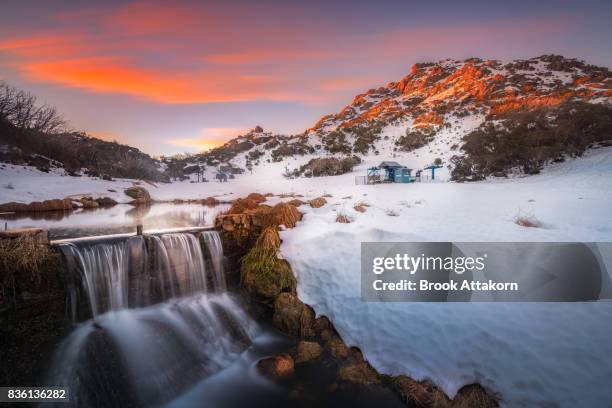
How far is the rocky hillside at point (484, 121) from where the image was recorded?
2470cm

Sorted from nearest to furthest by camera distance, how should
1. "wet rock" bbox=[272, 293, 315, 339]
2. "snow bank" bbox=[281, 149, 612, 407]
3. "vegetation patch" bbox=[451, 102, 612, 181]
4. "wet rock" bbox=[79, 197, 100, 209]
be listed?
"snow bank" bbox=[281, 149, 612, 407] → "wet rock" bbox=[272, 293, 315, 339] → "wet rock" bbox=[79, 197, 100, 209] → "vegetation patch" bbox=[451, 102, 612, 181]

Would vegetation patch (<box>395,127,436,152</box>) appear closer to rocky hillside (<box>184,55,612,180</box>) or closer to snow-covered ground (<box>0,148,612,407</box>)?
rocky hillside (<box>184,55,612,180</box>)

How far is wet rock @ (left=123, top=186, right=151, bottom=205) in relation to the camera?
79.7ft

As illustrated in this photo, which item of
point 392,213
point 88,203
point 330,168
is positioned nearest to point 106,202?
point 88,203

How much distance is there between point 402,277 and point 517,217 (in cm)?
554

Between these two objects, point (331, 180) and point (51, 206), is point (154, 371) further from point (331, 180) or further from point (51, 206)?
point (331, 180)

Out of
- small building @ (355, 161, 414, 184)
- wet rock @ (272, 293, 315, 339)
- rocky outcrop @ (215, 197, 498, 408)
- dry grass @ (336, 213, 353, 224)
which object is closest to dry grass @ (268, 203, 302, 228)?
rocky outcrop @ (215, 197, 498, 408)

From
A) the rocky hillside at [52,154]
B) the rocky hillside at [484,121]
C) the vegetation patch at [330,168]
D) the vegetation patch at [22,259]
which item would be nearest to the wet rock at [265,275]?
the vegetation patch at [22,259]

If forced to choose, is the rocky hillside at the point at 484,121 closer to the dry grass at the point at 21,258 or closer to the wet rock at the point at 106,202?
the dry grass at the point at 21,258

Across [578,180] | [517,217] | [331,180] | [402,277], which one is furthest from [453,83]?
[402,277]

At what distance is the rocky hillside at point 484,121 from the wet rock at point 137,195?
83.6ft

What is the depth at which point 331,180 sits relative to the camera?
3036 cm

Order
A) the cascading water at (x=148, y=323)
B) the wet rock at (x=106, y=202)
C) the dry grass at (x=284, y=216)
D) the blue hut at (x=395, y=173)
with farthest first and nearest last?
1. the blue hut at (x=395, y=173)
2. the wet rock at (x=106, y=202)
3. the dry grass at (x=284, y=216)
4. the cascading water at (x=148, y=323)

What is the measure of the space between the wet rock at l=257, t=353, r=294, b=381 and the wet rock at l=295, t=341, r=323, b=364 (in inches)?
7.0
